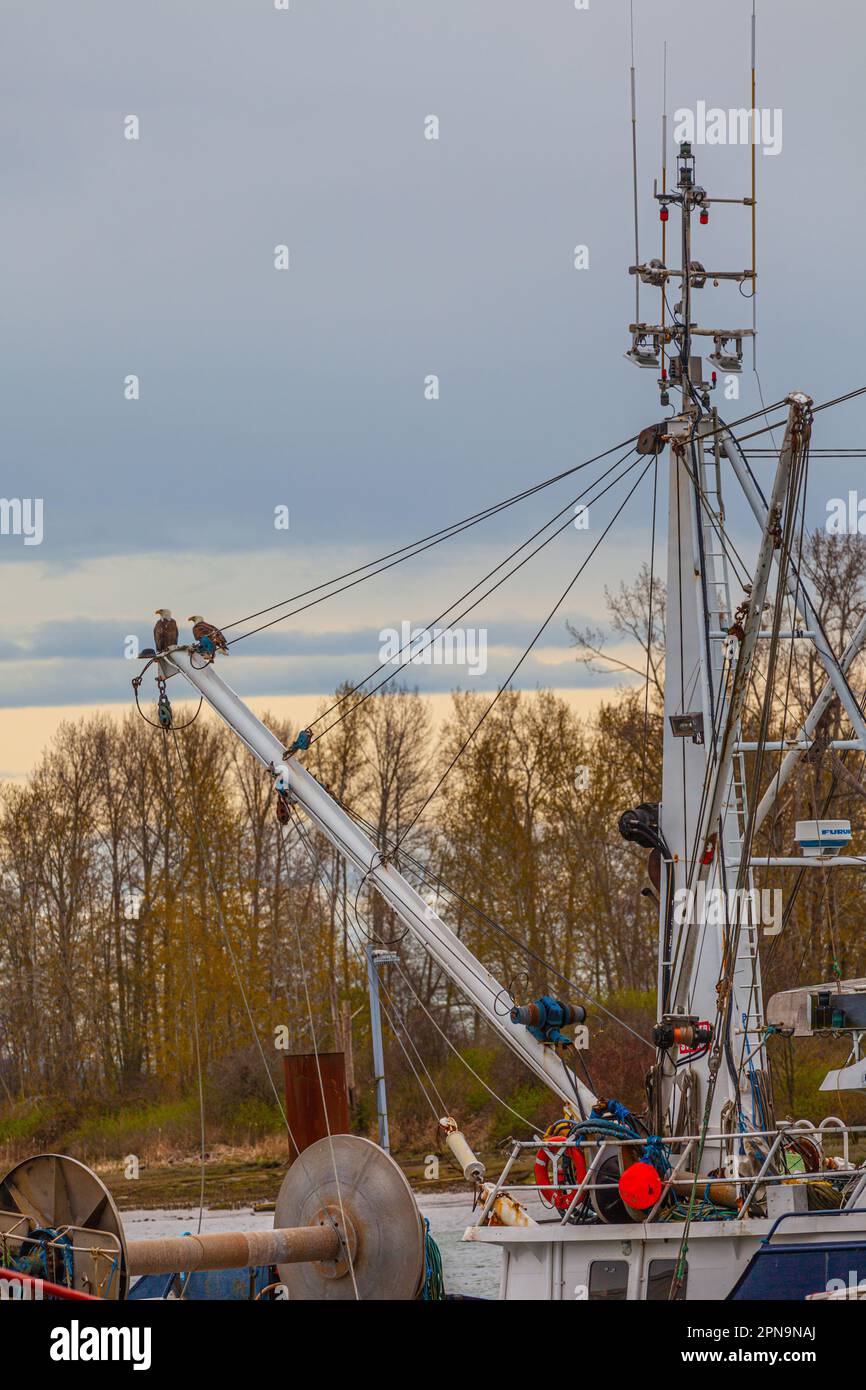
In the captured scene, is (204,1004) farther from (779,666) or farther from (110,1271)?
(110,1271)

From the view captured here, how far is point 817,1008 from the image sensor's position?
18.7 meters

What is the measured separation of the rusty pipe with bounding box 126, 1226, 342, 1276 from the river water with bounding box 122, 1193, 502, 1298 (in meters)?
14.8

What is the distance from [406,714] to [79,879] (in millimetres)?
11160

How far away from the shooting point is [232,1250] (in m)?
18.8

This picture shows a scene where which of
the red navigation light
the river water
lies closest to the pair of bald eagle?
the red navigation light

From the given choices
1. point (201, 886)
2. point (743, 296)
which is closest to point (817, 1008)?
point (743, 296)

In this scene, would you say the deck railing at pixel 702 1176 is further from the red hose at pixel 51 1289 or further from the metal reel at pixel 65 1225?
the red hose at pixel 51 1289

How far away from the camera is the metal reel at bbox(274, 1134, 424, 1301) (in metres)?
19.4

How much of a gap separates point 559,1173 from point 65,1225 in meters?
5.18

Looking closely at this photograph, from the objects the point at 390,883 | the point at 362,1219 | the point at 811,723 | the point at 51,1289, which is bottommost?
Answer: the point at 362,1219

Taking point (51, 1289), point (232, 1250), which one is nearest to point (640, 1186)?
point (232, 1250)

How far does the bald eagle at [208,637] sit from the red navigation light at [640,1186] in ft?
31.0

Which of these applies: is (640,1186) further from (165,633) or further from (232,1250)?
(165,633)
